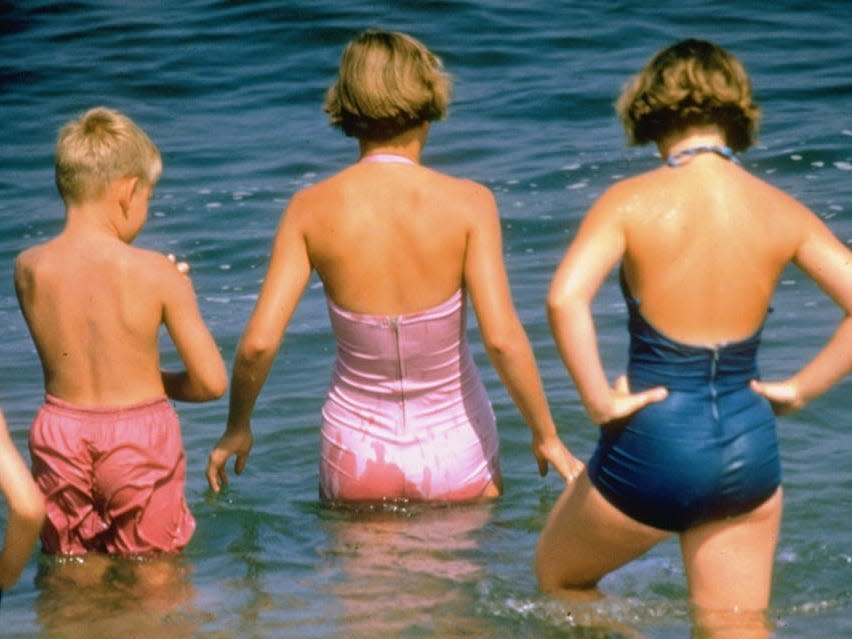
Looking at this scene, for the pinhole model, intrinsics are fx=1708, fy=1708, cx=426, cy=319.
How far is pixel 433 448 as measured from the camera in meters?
5.39

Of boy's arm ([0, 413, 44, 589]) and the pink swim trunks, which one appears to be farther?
the pink swim trunks

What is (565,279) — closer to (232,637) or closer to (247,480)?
(232,637)

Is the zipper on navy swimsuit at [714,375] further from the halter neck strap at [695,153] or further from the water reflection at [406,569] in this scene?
the water reflection at [406,569]

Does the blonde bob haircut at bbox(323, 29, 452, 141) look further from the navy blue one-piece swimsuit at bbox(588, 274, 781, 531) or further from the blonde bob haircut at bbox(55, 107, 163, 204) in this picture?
the navy blue one-piece swimsuit at bbox(588, 274, 781, 531)

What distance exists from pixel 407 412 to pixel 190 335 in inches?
35.4

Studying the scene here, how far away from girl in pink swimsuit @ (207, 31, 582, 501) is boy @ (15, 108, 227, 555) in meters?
0.48

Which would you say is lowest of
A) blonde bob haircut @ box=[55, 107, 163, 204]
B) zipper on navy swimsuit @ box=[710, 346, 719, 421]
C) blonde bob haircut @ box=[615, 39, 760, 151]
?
zipper on navy swimsuit @ box=[710, 346, 719, 421]

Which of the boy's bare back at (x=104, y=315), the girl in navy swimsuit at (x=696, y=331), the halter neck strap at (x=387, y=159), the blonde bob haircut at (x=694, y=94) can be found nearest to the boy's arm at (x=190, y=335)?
the boy's bare back at (x=104, y=315)

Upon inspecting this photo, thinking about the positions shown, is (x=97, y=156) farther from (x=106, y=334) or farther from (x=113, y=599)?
(x=113, y=599)

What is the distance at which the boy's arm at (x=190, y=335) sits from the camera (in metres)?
4.73

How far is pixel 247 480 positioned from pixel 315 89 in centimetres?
644

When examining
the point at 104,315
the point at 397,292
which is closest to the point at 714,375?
the point at 397,292

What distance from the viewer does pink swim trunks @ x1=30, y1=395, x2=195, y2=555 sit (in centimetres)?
478

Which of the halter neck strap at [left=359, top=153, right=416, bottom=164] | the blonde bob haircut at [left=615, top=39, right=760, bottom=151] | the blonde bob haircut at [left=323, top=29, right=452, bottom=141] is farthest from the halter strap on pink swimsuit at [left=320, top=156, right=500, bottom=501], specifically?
the blonde bob haircut at [left=615, top=39, right=760, bottom=151]
